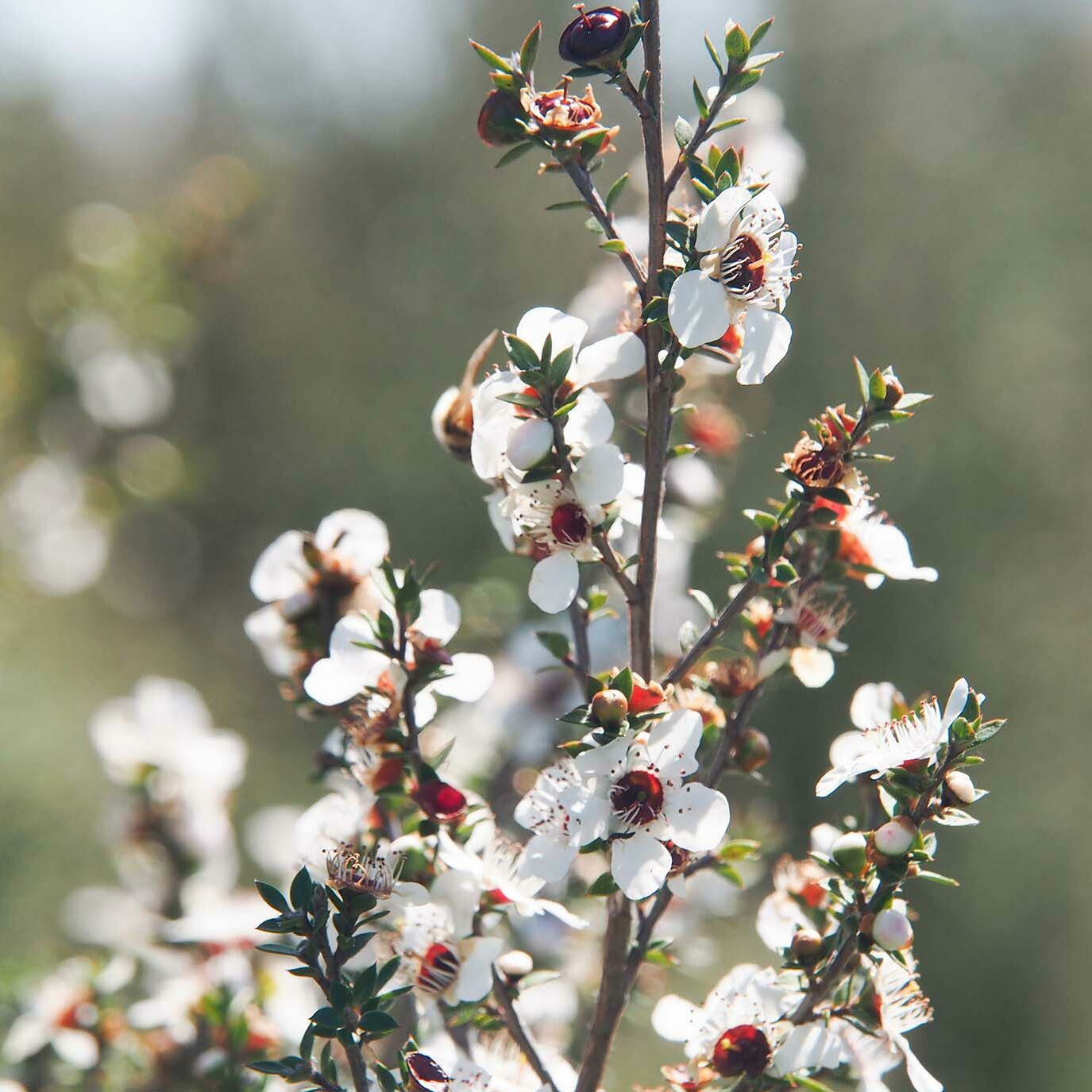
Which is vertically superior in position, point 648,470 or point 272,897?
point 648,470

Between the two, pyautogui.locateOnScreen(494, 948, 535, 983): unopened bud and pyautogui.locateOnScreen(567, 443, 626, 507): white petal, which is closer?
pyautogui.locateOnScreen(567, 443, 626, 507): white petal

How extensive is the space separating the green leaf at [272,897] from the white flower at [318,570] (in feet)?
0.91

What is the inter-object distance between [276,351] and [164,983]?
6973mm

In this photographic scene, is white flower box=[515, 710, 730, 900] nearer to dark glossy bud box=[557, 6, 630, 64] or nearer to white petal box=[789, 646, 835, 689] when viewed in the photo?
white petal box=[789, 646, 835, 689]

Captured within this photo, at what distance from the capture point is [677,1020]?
863 millimetres

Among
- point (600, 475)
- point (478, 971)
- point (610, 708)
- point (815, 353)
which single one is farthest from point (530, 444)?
point (815, 353)

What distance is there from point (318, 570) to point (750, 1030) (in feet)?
1.69

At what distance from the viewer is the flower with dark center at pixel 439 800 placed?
32.4 inches

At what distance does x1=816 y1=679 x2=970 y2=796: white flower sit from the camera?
Result: 0.74m

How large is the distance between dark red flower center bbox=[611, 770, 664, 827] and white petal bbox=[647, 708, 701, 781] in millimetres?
12

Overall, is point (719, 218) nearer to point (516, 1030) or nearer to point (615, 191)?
point (615, 191)

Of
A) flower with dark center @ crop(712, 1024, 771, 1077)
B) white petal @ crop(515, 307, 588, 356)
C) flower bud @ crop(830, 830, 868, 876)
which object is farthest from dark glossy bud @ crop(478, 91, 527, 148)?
flower with dark center @ crop(712, 1024, 771, 1077)

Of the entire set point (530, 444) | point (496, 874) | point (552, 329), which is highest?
point (552, 329)

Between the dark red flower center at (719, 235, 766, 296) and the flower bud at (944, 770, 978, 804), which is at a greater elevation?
the dark red flower center at (719, 235, 766, 296)
